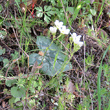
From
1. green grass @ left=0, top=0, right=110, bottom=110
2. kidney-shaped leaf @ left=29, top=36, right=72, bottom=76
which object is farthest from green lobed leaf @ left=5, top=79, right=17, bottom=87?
kidney-shaped leaf @ left=29, top=36, right=72, bottom=76

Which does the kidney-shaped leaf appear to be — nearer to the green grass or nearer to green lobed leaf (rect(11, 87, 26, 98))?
the green grass

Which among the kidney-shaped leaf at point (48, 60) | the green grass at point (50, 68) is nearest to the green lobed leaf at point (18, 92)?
the green grass at point (50, 68)

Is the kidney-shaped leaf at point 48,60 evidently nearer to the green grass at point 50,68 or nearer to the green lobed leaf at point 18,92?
the green grass at point 50,68

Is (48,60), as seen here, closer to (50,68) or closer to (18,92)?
(50,68)

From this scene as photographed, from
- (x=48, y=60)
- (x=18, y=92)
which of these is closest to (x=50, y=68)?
(x=48, y=60)

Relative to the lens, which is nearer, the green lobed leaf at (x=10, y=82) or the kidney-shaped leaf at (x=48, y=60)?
the green lobed leaf at (x=10, y=82)

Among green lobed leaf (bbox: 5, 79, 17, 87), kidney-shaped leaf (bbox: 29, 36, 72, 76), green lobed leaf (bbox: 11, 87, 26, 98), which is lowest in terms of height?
green lobed leaf (bbox: 11, 87, 26, 98)

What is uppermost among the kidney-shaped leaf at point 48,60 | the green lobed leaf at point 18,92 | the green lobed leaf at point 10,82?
the kidney-shaped leaf at point 48,60

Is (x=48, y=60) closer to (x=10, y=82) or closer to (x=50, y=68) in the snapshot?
(x=50, y=68)

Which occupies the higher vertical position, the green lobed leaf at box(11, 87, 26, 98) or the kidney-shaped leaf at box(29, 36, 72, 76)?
the kidney-shaped leaf at box(29, 36, 72, 76)

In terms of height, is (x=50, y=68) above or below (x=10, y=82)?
above

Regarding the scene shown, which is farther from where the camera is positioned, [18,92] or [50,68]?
[50,68]
